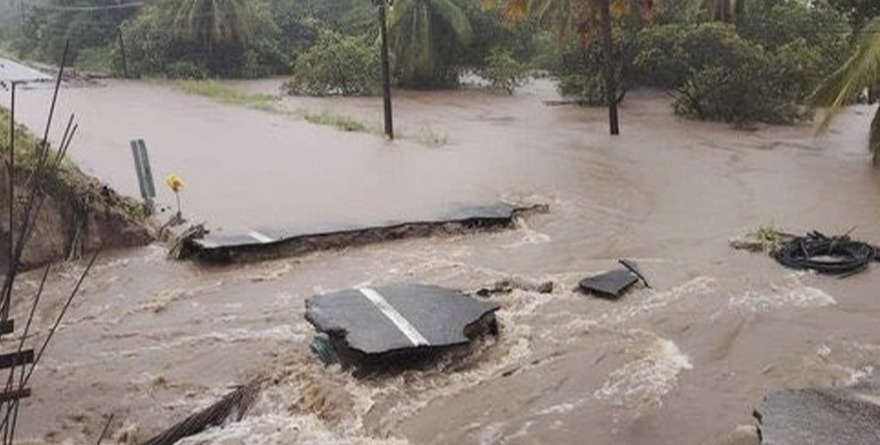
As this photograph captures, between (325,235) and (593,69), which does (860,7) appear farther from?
(325,235)

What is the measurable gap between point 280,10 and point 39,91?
1424cm

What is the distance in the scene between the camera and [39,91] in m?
27.8

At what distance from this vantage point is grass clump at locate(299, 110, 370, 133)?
19802 millimetres

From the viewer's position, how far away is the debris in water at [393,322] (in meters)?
6.33

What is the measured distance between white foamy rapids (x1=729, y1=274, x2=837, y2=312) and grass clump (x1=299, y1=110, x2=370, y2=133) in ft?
41.0

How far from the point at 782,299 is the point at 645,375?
2.30m

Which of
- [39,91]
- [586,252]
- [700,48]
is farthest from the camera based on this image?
[39,91]

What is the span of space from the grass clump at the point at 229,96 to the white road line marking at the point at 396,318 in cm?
1701

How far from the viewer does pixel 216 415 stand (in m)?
5.86

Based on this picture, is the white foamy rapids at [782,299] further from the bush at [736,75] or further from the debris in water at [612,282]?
the bush at [736,75]

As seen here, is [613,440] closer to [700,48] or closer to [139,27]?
[700,48]

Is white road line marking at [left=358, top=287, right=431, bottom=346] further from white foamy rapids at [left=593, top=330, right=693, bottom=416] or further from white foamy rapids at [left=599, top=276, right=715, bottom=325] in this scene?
white foamy rapids at [left=599, top=276, right=715, bottom=325]

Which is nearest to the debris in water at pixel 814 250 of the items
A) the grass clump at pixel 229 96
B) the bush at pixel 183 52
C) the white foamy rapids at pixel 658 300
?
the white foamy rapids at pixel 658 300

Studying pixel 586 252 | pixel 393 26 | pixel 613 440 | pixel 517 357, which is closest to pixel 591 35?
pixel 393 26
